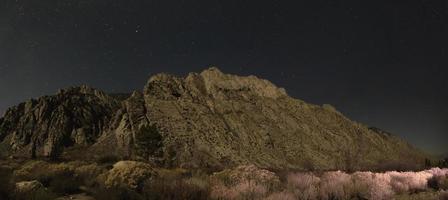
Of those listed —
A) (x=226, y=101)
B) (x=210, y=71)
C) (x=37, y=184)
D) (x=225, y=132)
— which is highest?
(x=210, y=71)

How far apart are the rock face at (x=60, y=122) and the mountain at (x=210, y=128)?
0.33m

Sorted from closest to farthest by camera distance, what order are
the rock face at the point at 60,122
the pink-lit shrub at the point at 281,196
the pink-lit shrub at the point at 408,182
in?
the pink-lit shrub at the point at 281,196
the pink-lit shrub at the point at 408,182
the rock face at the point at 60,122

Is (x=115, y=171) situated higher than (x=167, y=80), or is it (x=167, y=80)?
(x=167, y=80)

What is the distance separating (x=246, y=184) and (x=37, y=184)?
5.65 metres

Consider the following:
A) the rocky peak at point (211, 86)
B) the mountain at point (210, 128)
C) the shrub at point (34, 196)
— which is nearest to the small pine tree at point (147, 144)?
the mountain at point (210, 128)

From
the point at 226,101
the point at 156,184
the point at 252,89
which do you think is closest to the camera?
the point at 156,184

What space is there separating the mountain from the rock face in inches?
13.0

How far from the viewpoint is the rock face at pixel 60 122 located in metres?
125

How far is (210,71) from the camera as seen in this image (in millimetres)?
143000

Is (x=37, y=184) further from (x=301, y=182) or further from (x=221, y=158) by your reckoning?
(x=221, y=158)

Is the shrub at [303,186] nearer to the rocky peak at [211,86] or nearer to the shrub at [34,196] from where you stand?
the shrub at [34,196]

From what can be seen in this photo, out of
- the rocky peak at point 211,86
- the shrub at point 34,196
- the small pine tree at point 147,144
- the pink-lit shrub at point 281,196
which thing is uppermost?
the rocky peak at point 211,86

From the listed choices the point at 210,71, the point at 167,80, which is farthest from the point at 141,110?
the point at 210,71

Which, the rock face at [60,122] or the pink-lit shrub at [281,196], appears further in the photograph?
the rock face at [60,122]
